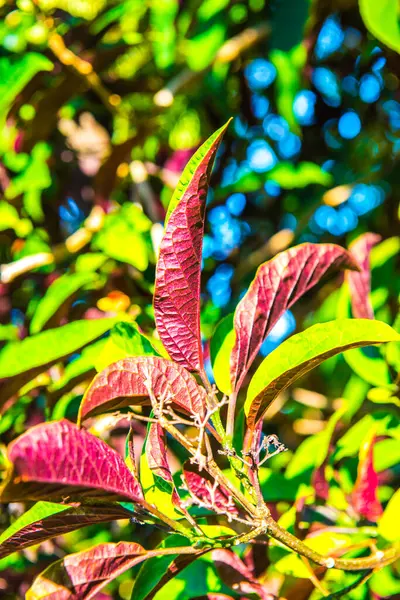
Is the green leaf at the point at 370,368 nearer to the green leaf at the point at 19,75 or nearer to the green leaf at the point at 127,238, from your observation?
the green leaf at the point at 127,238

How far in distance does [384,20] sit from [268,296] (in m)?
0.44

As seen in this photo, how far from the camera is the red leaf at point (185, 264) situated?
1.51ft

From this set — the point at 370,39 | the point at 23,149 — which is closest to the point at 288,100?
the point at 370,39

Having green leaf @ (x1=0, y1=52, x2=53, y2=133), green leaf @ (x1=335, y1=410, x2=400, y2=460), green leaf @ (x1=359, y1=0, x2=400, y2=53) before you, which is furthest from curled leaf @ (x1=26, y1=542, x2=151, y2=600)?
green leaf @ (x1=0, y1=52, x2=53, y2=133)

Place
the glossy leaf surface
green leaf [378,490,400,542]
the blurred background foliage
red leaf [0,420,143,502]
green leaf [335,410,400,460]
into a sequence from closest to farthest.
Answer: red leaf [0,420,143,502] < the glossy leaf surface < green leaf [378,490,400,542] < green leaf [335,410,400,460] < the blurred background foliage

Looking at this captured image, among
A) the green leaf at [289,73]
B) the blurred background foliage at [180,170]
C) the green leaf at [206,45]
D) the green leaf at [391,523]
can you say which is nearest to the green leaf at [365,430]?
the blurred background foliage at [180,170]

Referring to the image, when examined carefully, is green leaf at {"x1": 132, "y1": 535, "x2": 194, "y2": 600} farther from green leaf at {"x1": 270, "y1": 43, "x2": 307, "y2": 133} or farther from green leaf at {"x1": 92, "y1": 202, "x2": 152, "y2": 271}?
green leaf at {"x1": 270, "y1": 43, "x2": 307, "y2": 133}

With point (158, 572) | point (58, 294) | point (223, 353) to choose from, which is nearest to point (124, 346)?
point (223, 353)

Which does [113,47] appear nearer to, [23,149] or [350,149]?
[23,149]

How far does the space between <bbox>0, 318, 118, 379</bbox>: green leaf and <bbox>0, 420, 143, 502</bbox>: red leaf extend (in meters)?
0.20

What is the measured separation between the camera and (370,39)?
1161 mm

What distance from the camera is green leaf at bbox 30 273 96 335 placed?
33.2 inches

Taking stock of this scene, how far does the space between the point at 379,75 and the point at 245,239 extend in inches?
16.9

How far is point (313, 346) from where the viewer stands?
1.47 feet
